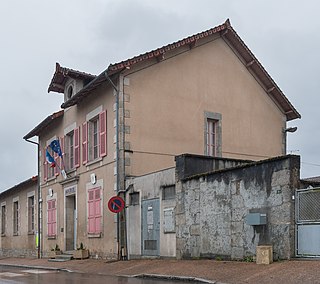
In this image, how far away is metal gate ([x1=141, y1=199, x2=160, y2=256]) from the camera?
682 inches

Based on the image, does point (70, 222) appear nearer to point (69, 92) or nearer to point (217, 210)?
point (69, 92)

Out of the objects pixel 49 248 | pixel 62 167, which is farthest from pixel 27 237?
pixel 62 167

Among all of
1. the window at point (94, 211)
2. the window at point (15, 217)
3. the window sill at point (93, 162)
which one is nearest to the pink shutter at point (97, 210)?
the window at point (94, 211)

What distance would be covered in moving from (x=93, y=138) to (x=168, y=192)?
6.53 meters

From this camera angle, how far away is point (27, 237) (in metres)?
31.8

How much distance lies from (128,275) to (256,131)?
34.3ft

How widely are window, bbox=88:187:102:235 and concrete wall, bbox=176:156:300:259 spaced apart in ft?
18.5

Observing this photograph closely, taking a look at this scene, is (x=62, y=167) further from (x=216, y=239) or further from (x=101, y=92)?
(x=216, y=239)

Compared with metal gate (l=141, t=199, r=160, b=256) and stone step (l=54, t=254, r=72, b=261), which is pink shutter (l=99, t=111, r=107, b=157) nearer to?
metal gate (l=141, t=199, r=160, b=256)

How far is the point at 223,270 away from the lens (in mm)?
12680

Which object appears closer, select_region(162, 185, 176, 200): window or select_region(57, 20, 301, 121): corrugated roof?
select_region(162, 185, 176, 200): window

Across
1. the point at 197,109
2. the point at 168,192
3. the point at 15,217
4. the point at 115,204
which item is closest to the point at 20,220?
the point at 15,217

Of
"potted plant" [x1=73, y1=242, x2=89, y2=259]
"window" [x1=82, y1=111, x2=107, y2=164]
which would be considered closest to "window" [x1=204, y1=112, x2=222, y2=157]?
"window" [x1=82, y1=111, x2=107, y2=164]

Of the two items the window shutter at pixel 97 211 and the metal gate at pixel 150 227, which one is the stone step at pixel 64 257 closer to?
the window shutter at pixel 97 211
